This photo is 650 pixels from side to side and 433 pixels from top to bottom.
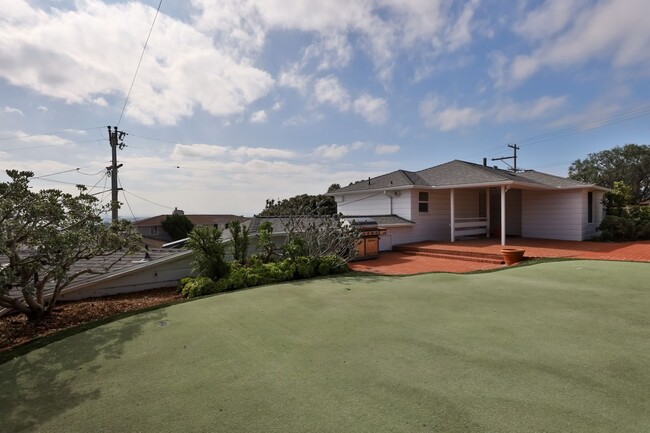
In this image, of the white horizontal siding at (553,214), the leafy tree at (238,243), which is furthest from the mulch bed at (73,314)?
the white horizontal siding at (553,214)

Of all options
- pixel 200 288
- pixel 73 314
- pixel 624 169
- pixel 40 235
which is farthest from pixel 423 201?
pixel 624 169

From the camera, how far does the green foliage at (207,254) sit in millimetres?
7680

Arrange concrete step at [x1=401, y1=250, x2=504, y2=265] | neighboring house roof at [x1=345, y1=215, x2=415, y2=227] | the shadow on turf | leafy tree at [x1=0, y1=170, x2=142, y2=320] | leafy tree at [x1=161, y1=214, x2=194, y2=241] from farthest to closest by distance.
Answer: leafy tree at [x1=161, y1=214, x2=194, y2=241], neighboring house roof at [x1=345, y1=215, x2=415, y2=227], concrete step at [x1=401, y1=250, x2=504, y2=265], leafy tree at [x1=0, y1=170, x2=142, y2=320], the shadow on turf

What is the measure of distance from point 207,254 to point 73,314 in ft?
8.95

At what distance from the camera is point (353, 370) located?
10.1 ft

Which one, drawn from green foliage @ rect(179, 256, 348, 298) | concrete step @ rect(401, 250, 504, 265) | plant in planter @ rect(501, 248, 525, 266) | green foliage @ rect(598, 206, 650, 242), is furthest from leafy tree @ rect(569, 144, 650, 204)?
green foliage @ rect(179, 256, 348, 298)

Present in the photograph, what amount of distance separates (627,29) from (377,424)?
1488 cm

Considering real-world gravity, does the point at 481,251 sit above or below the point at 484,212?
below

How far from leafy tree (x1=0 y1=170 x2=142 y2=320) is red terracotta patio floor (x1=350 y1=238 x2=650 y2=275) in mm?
6679

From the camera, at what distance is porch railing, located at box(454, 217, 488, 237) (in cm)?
1457

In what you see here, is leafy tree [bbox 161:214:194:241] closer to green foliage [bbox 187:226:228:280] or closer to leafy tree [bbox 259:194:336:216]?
leafy tree [bbox 259:194:336:216]

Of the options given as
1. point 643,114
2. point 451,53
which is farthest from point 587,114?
point 451,53

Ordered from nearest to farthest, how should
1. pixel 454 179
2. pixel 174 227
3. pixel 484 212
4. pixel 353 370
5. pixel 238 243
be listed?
pixel 353 370 < pixel 238 243 < pixel 454 179 < pixel 484 212 < pixel 174 227

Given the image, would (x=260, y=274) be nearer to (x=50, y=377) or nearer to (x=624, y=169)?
(x=50, y=377)
